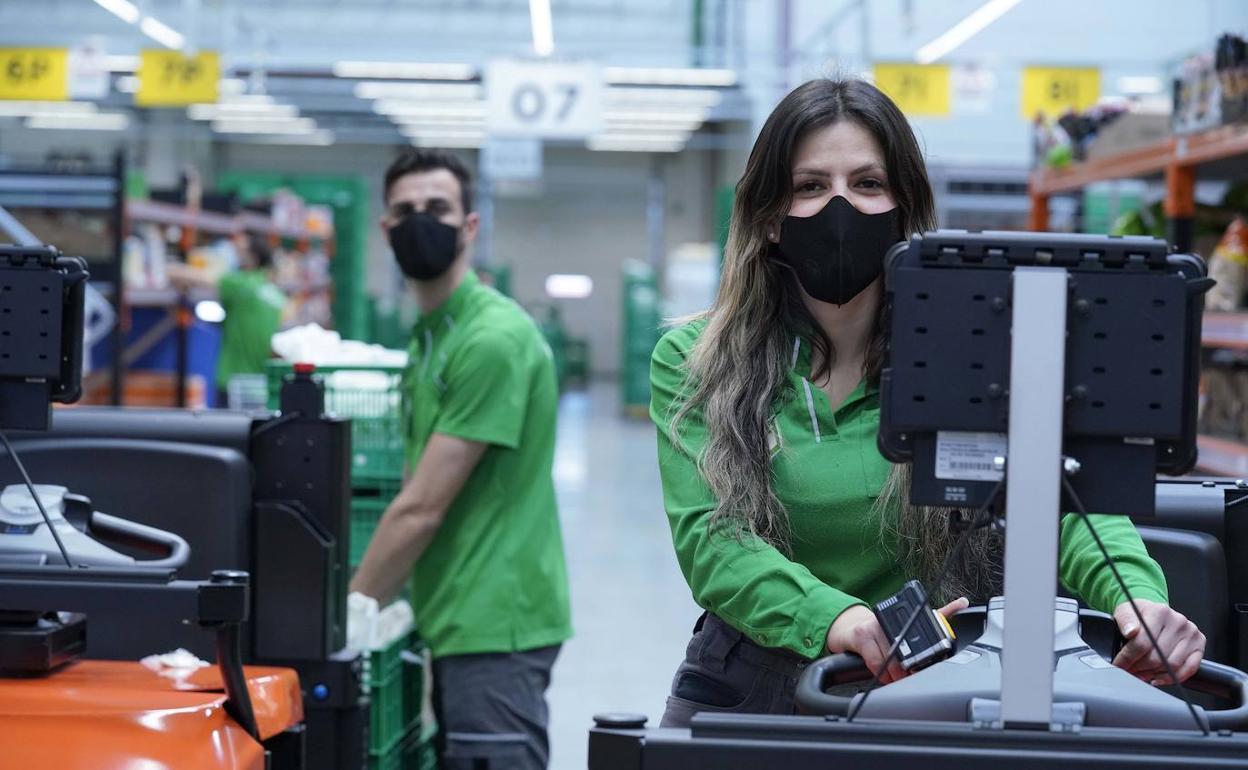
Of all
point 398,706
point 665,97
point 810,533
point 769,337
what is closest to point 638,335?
point 665,97

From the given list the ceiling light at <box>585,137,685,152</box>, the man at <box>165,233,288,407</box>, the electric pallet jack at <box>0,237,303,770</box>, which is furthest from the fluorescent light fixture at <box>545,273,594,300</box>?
the electric pallet jack at <box>0,237,303,770</box>

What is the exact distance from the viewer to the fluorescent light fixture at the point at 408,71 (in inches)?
609

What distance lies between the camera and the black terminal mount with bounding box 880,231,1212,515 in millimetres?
1316

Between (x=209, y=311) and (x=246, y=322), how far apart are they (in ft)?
2.30

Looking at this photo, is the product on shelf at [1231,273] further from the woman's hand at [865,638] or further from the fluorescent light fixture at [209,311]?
the fluorescent light fixture at [209,311]

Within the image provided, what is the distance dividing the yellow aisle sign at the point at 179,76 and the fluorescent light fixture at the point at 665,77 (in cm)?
399

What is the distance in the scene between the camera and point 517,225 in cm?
2920

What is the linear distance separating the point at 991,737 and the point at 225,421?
5.10ft

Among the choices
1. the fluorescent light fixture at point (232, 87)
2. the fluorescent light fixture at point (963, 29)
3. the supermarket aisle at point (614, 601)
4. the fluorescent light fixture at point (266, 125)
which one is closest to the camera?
the supermarket aisle at point (614, 601)

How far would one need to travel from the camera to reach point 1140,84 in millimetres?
16375

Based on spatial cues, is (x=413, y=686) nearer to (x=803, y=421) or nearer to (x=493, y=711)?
(x=493, y=711)

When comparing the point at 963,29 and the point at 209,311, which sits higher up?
the point at 963,29

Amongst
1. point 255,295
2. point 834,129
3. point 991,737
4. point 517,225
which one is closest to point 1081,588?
point 991,737

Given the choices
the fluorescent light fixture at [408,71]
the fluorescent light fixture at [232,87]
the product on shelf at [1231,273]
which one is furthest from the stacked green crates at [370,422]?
the fluorescent light fixture at [232,87]
